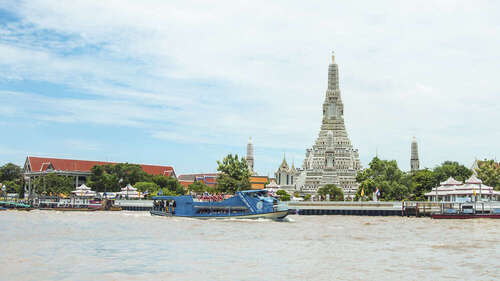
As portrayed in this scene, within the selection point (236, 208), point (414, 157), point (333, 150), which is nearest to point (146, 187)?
point (333, 150)

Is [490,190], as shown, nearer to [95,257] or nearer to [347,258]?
[347,258]

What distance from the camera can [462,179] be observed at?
102m

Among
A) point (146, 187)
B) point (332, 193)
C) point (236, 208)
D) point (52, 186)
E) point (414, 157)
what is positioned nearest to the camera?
point (236, 208)

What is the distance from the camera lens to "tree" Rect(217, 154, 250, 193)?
9281cm

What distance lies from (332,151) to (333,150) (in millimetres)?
523

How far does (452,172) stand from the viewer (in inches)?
4092

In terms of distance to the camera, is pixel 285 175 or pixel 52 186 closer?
pixel 52 186

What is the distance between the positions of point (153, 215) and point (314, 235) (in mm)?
29930

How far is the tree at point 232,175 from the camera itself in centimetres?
9281

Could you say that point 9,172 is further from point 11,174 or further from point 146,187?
point 146,187

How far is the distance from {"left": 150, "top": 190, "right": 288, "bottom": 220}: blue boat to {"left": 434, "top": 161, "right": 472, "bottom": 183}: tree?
164 ft

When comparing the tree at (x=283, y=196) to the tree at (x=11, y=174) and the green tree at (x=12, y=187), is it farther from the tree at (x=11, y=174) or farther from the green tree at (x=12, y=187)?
the tree at (x=11, y=174)

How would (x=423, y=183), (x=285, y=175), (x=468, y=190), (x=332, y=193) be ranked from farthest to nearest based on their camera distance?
(x=285, y=175) → (x=332, y=193) → (x=423, y=183) → (x=468, y=190)

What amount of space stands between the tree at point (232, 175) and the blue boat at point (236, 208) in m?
27.6
